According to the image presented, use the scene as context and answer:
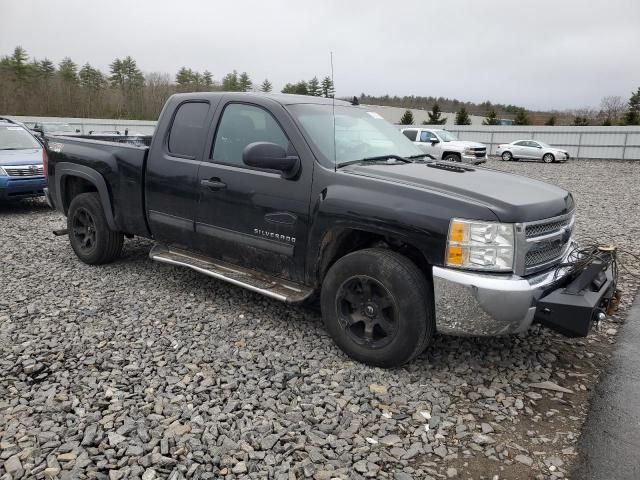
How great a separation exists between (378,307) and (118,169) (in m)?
3.15

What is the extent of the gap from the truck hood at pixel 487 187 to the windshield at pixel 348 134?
24 cm

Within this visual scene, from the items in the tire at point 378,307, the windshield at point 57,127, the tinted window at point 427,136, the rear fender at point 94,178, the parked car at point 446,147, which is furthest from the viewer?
the tinted window at point 427,136

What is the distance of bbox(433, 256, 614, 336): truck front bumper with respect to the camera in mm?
3053

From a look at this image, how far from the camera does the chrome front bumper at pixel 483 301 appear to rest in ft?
10.00

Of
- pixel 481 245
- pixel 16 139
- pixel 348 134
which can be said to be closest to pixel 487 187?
pixel 481 245

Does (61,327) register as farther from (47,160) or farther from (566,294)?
(566,294)

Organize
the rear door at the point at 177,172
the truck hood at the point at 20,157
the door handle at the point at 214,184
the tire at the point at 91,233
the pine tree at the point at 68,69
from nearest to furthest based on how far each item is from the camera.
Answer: the door handle at the point at 214,184 < the rear door at the point at 177,172 < the tire at the point at 91,233 < the truck hood at the point at 20,157 < the pine tree at the point at 68,69

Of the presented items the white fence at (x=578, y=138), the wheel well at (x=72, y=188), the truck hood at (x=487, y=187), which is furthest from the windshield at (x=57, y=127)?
the white fence at (x=578, y=138)

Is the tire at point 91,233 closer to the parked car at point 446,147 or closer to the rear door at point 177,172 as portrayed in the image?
the rear door at point 177,172

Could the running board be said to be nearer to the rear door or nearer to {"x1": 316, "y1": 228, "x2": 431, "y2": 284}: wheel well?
the rear door

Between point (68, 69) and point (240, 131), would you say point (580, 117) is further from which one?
point (68, 69)

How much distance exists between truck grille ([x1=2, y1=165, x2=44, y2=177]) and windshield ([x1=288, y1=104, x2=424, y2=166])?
6896 mm

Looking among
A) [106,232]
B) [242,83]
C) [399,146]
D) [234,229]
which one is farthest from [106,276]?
[242,83]

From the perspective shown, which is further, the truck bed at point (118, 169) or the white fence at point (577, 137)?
the white fence at point (577, 137)
